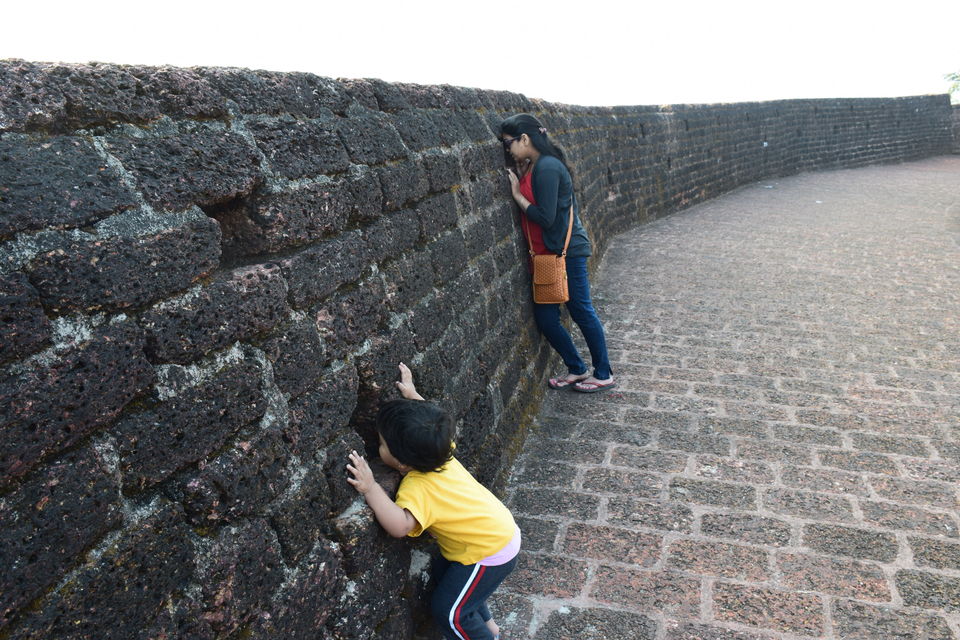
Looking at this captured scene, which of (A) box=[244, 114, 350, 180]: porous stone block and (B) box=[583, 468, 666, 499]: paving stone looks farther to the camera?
(B) box=[583, 468, 666, 499]: paving stone

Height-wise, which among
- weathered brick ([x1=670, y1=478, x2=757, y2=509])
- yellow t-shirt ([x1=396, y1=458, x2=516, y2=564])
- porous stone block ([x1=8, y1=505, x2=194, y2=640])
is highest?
porous stone block ([x1=8, y1=505, x2=194, y2=640])

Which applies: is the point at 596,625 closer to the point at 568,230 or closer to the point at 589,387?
the point at 589,387

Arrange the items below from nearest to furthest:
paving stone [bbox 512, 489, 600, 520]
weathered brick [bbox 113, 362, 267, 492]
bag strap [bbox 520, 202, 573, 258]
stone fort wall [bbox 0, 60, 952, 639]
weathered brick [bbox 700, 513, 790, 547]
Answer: stone fort wall [bbox 0, 60, 952, 639] < weathered brick [bbox 113, 362, 267, 492] < weathered brick [bbox 700, 513, 790, 547] < paving stone [bbox 512, 489, 600, 520] < bag strap [bbox 520, 202, 573, 258]

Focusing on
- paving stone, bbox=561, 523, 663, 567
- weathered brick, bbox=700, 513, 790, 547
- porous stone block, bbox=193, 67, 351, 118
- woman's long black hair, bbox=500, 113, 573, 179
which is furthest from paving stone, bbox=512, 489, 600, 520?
porous stone block, bbox=193, 67, 351, 118

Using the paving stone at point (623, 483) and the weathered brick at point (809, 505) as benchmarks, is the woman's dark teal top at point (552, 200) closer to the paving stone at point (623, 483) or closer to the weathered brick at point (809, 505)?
the paving stone at point (623, 483)

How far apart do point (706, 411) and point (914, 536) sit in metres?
1.68

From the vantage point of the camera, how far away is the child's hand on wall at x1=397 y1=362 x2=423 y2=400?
298cm

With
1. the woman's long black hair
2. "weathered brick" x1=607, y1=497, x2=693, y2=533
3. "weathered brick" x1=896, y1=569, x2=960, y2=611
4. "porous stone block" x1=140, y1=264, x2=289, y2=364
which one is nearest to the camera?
"porous stone block" x1=140, y1=264, x2=289, y2=364

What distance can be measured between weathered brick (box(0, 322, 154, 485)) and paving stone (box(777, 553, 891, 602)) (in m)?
2.89

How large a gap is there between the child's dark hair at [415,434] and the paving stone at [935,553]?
2.37m

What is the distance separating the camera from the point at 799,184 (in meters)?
18.5

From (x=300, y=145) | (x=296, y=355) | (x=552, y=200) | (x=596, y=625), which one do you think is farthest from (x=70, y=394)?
(x=552, y=200)

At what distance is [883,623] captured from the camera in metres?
3.11

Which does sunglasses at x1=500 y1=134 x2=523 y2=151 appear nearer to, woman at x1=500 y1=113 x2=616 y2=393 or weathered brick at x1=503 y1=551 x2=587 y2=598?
woman at x1=500 y1=113 x2=616 y2=393
